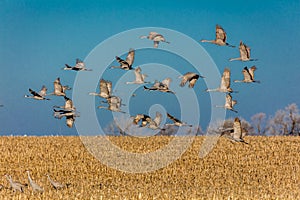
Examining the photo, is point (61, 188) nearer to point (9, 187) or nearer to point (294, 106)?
point (9, 187)

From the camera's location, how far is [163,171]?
73.5 feet

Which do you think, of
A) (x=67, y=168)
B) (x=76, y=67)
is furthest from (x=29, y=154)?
(x=76, y=67)

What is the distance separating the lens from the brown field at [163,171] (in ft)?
55.1

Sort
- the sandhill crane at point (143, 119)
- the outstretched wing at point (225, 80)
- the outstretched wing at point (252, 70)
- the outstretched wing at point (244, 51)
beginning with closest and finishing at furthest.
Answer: the outstretched wing at point (225, 80) < the outstretched wing at point (244, 51) < the outstretched wing at point (252, 70) < the sandhill crane at point (143, 119)

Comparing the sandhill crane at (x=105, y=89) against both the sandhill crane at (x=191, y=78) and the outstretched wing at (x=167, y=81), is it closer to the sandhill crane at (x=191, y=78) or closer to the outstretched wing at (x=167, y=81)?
the outstretched wing at (x=167, y=81)

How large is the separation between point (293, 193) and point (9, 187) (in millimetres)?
7891

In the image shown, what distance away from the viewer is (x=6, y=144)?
1082 inches

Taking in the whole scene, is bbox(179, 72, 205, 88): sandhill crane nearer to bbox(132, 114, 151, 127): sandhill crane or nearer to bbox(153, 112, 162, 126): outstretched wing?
bbox(132, 114, 151, 127): sandhill crane

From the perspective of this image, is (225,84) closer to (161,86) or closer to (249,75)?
(249,75)

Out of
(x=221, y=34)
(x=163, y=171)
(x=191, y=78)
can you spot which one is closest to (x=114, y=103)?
(x=163, y=171)

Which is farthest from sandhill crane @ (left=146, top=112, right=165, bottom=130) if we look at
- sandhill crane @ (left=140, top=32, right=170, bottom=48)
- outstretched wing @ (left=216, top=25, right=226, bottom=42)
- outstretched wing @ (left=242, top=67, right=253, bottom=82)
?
outstretched wing @ (left=216, top=25, right=226, bottom=42)

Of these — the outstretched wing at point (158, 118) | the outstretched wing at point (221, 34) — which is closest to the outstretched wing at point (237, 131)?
the outstretched wing at point (221, 34)

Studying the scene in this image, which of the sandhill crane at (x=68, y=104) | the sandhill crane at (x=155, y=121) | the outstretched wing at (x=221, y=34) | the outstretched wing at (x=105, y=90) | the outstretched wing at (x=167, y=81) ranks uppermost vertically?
the outstretched wing at (x=221, y=34)

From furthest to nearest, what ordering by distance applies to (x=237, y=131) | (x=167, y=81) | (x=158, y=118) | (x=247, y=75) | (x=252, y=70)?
1. (x=158, y=118)
2. (x=167, y=81)
3. (x=252, y=70)
4. (x=247, y=75)
5. (x=237, y=131)
